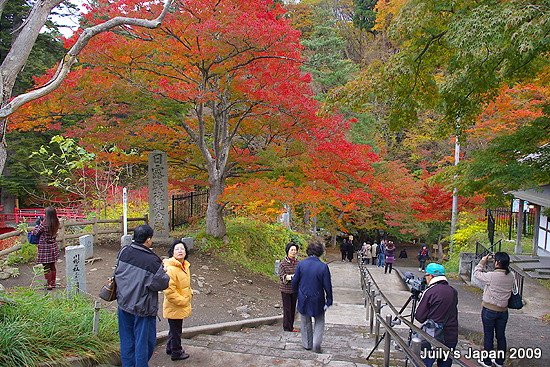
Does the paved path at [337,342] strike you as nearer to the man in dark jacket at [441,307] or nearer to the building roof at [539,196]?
the man in dark jacket at [441,307]

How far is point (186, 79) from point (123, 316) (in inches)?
337

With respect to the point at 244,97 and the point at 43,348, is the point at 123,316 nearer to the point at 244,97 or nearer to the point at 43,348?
the point at 43,348

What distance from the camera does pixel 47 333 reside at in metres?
4.09

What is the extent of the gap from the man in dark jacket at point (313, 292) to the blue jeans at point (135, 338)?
6.98ft

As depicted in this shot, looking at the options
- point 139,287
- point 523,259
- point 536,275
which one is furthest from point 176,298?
point 523,259

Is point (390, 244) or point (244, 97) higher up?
point (244, 97)

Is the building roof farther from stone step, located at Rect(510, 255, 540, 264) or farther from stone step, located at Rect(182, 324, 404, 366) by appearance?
stone step, located at Rect(182, 324, 404, 366)

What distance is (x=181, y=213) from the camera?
15.7 m

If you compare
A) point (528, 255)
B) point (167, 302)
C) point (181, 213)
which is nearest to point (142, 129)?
point (181, 213)

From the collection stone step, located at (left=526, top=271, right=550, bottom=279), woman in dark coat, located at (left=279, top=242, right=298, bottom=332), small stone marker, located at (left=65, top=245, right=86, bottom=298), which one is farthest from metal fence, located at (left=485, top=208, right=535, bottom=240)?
small stone marker, located at (left=65, top=245, right=86, bottom=298)

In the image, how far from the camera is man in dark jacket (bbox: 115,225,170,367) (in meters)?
3.78

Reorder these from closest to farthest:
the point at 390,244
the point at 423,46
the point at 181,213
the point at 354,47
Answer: the point at 423,46
the point at 181,213
the point at 390,244
the point at 354,47

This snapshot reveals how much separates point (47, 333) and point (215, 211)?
826 cm

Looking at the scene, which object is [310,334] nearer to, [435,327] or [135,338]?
[435,327]
